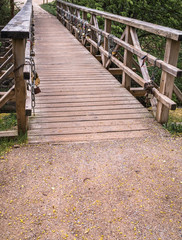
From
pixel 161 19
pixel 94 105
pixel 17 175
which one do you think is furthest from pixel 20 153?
pixel 161 19

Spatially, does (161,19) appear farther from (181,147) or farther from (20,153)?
(20,153)

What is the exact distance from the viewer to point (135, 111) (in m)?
4.88

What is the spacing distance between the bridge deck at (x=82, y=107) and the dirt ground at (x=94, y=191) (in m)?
0.30

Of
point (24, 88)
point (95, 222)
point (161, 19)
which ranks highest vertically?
point (161, 19)

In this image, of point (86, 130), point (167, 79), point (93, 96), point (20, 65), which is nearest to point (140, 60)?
point (167, 79)

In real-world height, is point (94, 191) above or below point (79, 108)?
below

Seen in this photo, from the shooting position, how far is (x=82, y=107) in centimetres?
498

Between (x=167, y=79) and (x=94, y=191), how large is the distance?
203 cm

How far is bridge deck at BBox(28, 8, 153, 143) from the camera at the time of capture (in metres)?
4.14

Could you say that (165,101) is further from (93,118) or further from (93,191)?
(93,191)

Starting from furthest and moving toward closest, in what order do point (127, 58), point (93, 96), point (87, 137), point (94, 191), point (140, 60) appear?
point (127, 58) < point (93, 96) < point (140, 60) < point (87, 137) < point (94, 191)

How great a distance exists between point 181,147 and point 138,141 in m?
0.56

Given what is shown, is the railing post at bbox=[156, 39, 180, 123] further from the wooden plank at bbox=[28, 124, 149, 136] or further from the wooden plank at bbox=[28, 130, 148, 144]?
the wooden plank at bbox=[28, 130, 148, 144]

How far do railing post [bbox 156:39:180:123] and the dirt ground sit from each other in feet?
1.75
